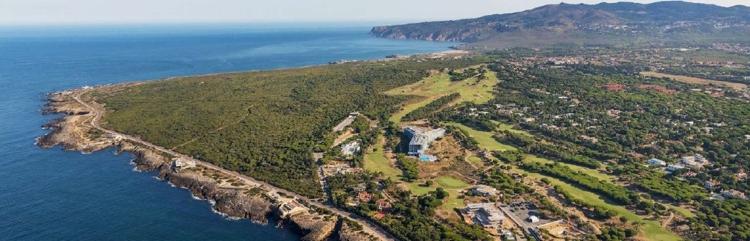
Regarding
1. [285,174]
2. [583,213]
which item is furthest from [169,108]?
[583,213]

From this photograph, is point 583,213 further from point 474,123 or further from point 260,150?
point 260,150

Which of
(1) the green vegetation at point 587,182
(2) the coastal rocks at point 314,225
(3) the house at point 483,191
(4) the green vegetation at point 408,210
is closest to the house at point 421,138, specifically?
(4) the green vegetation at point 408,210

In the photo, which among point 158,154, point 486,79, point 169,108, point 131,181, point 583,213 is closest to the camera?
point 583,213

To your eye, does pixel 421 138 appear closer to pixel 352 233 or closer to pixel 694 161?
pixel 352 233

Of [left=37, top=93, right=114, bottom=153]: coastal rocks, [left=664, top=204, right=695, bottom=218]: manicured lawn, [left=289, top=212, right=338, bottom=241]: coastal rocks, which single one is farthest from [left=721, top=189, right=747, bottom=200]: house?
[left=37, top=93, right=114, bottom=153]: coastal rocks

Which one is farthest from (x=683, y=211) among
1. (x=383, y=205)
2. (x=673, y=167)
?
(x=383, y=205)

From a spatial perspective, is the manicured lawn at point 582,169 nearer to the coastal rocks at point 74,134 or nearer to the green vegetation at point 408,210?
the green vegetation at point 408,210

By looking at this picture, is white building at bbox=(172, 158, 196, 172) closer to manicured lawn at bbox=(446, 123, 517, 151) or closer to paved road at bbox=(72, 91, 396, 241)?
paved road at bbox=(72, 91, 396, 241)
